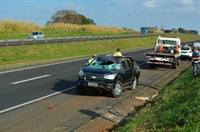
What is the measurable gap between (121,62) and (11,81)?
19.5 ft

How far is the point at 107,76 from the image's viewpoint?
11.8 m

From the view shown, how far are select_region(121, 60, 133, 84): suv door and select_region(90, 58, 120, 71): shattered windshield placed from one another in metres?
0.46

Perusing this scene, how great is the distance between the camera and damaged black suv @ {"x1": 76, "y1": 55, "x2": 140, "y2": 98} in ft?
38.8

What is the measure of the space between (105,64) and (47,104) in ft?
10.8

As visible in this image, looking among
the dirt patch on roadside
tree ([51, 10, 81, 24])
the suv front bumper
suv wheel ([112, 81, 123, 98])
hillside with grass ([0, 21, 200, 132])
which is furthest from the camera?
tree ([51, 10, 81, 24])

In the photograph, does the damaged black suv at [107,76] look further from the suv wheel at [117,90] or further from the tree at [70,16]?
the tree at [70,16]

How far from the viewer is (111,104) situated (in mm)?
11102

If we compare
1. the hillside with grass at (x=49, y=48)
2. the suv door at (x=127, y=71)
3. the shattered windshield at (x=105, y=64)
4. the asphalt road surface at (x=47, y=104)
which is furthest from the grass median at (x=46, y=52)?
the suv door at (x=127, y=71)

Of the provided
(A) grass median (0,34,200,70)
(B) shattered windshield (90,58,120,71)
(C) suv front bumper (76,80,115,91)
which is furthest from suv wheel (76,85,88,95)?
(A) grass median (0,34,200,70)

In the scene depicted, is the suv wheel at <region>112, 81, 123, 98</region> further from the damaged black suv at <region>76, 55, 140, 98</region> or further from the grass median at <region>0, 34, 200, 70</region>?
the grass median at <region>0, 34, 200, 70</region>

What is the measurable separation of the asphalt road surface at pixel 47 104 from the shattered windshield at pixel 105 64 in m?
1.20

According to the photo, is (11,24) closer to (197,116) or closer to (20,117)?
(20,117)

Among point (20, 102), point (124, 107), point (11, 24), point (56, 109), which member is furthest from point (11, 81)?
point (11, 24)

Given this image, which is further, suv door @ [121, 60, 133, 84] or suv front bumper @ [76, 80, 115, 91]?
suv door @ [121, 60, 133, 84]
